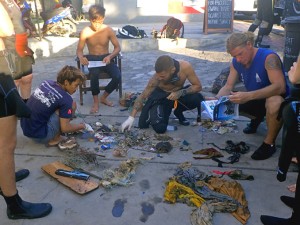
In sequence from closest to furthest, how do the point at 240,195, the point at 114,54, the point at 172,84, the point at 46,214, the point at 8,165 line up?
1. the point at 8,165
2. the point at 46,214
3. the point at 240,195
4. the point at 172,84
5. the point at 114,54

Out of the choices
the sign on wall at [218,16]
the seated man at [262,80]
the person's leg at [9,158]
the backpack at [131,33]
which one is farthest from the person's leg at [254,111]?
the sign on wall at [218,16]

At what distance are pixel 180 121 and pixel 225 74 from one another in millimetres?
1525

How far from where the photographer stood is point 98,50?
564cm

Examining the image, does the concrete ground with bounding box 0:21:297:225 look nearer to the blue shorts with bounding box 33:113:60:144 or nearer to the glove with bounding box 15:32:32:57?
the blue shorts with bounding box 33:113:60:144

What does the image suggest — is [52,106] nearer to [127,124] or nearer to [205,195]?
[127,124]

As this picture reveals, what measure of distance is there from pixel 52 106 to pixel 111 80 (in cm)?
Result: 188

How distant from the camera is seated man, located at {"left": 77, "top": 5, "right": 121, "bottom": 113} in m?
5.29

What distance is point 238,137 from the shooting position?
4152mm

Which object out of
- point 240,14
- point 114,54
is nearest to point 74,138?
point 114,54

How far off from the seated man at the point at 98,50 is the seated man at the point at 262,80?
2.34 m

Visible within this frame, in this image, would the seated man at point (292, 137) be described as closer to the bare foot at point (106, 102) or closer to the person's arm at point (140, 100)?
the person's arm at point (140, 100)

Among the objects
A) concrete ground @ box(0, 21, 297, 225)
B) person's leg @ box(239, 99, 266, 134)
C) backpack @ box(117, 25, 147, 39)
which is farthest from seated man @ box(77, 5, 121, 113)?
backpack @ box(117, 25, 147, 39)

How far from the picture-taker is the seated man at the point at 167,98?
4301mm

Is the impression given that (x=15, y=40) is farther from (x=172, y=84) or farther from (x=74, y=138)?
(x=172, y=84)
